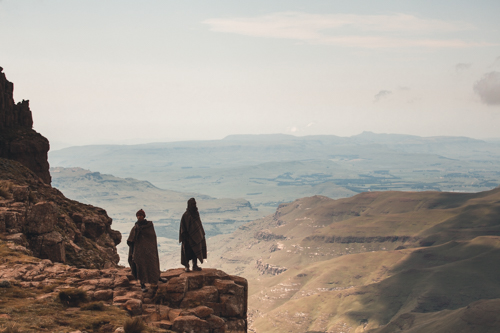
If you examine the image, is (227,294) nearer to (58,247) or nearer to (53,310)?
(53,310)

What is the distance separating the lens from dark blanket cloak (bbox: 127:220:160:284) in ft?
74.9

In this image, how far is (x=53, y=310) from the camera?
17891mm

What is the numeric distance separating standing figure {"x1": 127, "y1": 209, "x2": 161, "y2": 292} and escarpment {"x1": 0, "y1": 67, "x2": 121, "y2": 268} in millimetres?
6749

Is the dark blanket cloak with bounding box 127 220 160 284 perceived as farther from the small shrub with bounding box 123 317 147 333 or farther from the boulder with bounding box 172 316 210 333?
the small shrub with bounding box 123 317 147 333

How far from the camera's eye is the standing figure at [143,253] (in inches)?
899

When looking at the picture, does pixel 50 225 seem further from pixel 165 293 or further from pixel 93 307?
pixel 93 307

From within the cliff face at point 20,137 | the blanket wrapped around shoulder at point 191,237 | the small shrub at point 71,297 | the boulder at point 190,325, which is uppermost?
the cliff face at point 20,137

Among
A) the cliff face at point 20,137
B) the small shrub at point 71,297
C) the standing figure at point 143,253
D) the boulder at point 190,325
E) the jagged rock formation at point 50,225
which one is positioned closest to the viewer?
the small shrub at point 71,297

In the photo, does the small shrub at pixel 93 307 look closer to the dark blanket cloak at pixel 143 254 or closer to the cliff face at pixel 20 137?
the dark blanket cloak at pixel 143 254

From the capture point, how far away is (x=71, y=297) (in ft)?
62.8

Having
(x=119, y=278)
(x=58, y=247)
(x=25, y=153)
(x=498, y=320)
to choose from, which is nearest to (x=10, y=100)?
(x=25, y=153)

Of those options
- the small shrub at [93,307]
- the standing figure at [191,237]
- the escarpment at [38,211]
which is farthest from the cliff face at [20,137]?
the small shrub at [93,307]

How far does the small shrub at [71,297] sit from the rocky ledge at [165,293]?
0.53 m

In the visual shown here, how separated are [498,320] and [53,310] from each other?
195m
